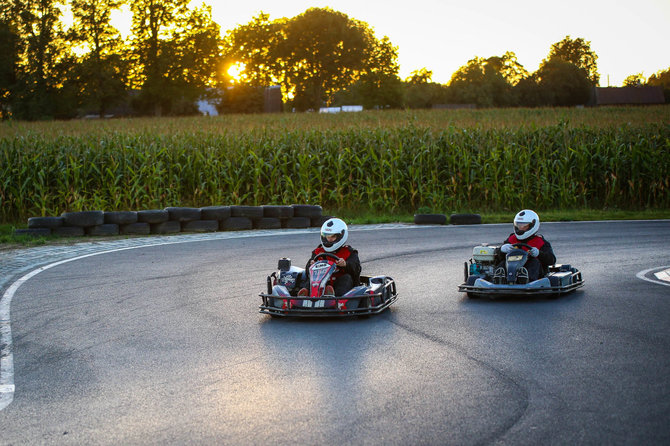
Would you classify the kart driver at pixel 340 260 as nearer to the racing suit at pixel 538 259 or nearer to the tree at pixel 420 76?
the racing suit at pixel 538 259

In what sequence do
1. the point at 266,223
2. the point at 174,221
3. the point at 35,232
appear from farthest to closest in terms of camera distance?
the point at 266,223
the point at 174,221
the point at 35,232

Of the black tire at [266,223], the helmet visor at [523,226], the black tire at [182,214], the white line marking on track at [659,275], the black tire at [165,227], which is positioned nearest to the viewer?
the helmet visor at [523,226]

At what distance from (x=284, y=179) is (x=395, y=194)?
2.99 meters

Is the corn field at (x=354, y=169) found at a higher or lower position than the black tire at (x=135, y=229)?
higher

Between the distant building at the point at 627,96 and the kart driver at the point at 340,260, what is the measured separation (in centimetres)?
8997

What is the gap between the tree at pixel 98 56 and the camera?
61219 millimetres

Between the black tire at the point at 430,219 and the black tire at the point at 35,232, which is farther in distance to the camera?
the black tire at the point at 430,219

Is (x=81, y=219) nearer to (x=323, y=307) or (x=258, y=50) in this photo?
(x=323, y=307)

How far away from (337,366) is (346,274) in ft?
7.95

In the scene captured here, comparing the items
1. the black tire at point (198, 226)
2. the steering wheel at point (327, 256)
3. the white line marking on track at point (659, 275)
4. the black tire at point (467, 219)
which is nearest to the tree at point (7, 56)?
the black tire at point (198, 226)

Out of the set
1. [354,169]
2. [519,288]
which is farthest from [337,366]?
[354,169]

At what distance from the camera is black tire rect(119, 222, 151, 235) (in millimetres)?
17406

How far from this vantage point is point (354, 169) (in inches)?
893

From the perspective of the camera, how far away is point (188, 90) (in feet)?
207
